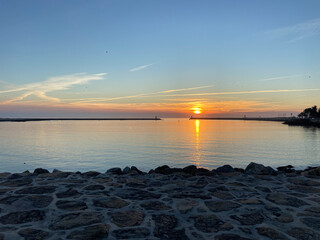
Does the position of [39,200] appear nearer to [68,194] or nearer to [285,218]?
[68,194]

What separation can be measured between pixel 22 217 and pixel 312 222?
20.2 feet

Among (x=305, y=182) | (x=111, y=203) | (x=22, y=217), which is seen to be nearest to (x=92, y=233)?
(x=111, y=203)

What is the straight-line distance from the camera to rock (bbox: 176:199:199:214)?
5660 millimetres

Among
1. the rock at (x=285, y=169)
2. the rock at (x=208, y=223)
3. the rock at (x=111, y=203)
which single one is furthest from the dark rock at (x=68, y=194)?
the rock at (x=285, y=169)

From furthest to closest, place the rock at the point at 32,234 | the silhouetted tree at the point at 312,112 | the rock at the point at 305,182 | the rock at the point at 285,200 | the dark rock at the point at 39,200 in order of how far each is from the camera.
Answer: the silhouetted tree at the point at 312,112 → the rock at the point at 305,182 → the rock at the point at 285,200 → the dark rock at the point at 39,200 → the rock at the point at 32,234

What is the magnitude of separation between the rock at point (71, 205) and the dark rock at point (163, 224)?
1.80 metres

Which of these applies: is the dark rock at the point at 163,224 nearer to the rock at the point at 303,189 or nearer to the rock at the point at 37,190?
the rock at the point at 37,190

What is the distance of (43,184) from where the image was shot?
772 cm

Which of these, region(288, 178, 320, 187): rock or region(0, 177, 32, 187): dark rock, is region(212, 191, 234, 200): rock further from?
region(0, 177, 32, 187): dark rock

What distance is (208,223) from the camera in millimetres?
5023

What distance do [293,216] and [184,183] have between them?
136 inches

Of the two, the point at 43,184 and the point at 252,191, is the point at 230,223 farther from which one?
the point at 43,184

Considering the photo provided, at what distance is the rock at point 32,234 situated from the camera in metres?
4.42

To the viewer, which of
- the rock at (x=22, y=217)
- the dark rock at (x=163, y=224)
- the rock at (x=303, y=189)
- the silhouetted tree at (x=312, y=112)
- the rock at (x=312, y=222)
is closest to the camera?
the dark rock at (x=163, y=224)
